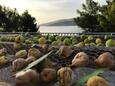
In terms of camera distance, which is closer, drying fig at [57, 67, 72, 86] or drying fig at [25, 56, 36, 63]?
drying fig at [57, 67, 72, 86]

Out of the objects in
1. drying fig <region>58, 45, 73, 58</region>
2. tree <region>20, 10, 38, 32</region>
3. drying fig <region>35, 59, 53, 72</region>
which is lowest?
tree <region>20, 10, 38, 32</region>

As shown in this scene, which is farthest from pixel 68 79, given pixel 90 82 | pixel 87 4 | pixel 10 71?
pixel 87 4

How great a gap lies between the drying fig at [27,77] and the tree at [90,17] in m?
31.7

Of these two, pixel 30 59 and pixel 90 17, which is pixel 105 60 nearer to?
pixel 30 59

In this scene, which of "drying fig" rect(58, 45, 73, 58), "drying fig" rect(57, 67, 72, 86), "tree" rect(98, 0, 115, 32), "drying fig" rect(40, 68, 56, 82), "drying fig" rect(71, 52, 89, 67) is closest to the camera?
"drying fig" rect(57, 67, 72, 86)

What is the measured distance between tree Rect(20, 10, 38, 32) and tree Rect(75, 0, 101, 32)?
16.6 feet

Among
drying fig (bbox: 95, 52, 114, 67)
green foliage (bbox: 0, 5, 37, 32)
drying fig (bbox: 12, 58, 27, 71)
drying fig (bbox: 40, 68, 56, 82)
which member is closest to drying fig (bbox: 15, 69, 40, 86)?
drying fig (bbox: 40, 68, 56, 82)

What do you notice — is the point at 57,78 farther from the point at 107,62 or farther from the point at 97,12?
the point at 97,12

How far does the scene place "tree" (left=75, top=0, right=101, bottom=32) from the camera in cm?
3338

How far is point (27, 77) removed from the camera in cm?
135

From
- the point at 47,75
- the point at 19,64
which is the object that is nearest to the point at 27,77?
the point at 47,75

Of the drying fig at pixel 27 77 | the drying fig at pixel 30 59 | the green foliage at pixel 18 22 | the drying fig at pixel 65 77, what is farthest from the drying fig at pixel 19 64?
the green foliage at pixel 18 22

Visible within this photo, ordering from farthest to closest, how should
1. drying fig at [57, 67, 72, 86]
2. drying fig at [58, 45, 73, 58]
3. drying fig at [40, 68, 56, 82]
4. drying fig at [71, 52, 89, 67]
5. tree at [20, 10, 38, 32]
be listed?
tree at [20, 10, 38, 32] → drying fig at [58, 45, 73, 58] → drying fig at [71, 52, 89, 67] → drying fig at [40, 68, 56, 82] → drying fig at [57, 67, 72, 86]

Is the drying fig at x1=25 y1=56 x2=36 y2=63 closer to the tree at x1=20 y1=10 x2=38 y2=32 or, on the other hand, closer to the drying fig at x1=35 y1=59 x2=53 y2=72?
the drying fig at x1=35 y1=59 x2=53 y2=72
